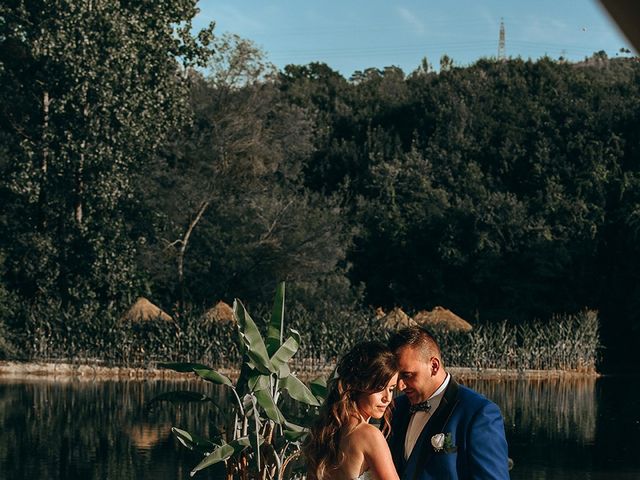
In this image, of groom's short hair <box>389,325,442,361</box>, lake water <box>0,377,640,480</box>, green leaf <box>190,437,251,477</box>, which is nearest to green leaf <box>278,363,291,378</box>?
green leaf <box>190,437,251,477</box>

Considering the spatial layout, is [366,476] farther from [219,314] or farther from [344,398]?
[219,314]

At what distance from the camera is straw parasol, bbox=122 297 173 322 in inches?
1145

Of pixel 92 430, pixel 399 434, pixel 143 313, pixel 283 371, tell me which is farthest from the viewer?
pixel 143 313

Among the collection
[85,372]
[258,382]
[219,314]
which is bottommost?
[85,372]

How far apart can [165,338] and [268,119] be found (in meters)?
12.4

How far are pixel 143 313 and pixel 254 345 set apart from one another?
22371 millimetres

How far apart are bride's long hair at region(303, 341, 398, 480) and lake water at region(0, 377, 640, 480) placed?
10.0 m

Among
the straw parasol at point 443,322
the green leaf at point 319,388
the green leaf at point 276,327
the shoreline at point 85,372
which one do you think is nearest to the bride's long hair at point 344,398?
the green leaf at point 276,327

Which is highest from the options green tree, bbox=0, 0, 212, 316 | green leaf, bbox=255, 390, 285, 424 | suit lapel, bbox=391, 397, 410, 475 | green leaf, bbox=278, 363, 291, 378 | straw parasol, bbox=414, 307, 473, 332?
green tree, bbox=0, 0, 212, 316

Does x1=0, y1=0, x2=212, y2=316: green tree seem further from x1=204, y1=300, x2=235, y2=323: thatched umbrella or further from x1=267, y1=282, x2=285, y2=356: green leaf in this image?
x1=267, y1=282, x2=285, y2=356: green leaf

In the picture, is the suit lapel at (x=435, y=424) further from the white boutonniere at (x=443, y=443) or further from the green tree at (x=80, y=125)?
the green tree at (x=80, y=125)

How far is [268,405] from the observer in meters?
7.81

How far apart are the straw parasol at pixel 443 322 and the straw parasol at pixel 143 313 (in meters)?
6.50

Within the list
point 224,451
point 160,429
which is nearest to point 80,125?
point 160,429
